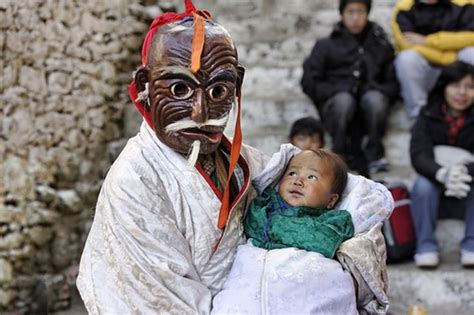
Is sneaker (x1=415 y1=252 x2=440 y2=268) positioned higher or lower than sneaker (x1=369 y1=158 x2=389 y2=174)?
lower

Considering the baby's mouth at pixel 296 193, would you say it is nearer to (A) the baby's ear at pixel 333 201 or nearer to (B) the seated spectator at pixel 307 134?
(A) the baby's ear at pixel 333 201

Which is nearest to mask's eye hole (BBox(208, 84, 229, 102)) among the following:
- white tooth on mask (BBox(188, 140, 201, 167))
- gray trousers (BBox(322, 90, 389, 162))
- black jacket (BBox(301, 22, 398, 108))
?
white tooth on mask (BBox(188, 140, 201, 167))

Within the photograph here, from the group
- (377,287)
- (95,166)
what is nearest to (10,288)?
(95,166)

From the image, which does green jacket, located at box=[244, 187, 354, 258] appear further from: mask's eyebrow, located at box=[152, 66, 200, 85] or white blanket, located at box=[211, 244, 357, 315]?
mask's eyebrow, located at box=[152, 66, 200, 85]

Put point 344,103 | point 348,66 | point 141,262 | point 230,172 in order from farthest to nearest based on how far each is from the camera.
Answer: point 348,66 < point 344,103 < point 230,172 < point 141,262

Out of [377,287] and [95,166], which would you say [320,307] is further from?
[95,166]

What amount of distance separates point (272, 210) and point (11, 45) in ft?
8.57

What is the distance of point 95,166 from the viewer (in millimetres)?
5555

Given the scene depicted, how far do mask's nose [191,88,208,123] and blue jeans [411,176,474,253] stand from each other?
2.75 m

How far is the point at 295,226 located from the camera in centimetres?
242

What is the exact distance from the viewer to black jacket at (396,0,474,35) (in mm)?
5668

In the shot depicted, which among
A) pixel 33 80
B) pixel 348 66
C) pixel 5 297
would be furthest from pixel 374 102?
pixel 5 297

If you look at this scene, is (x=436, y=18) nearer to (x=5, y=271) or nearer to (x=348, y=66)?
(x=348, y=66)

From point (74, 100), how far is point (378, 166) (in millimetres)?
1958
